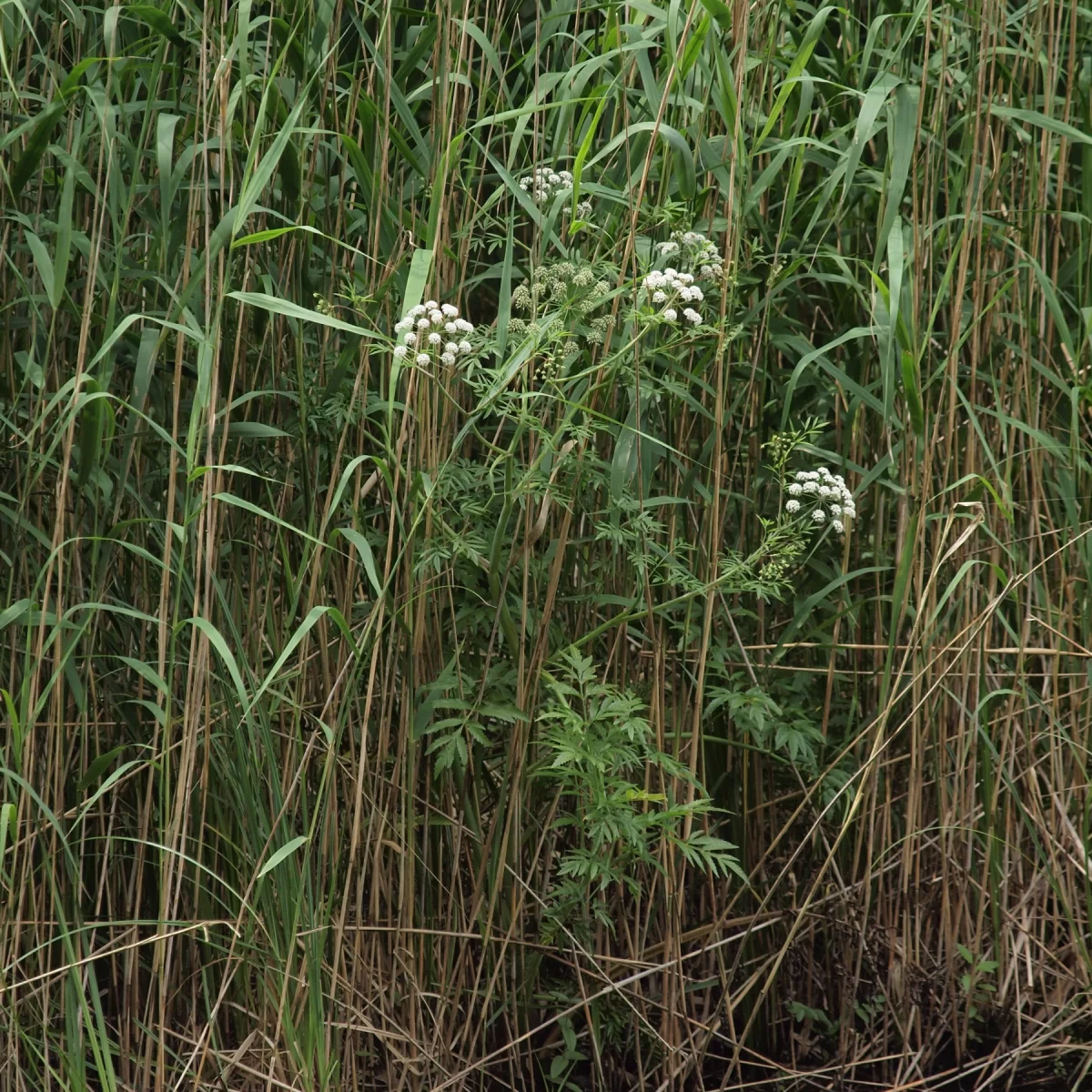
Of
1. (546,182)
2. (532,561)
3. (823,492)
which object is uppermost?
(546,182)

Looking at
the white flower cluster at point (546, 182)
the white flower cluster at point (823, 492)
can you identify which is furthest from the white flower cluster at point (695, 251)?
the white flower cluster at point (823, 492)

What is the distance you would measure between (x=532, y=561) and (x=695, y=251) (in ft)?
1.78

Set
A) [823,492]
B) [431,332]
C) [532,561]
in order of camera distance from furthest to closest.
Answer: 1. [532,561]
2. [823,492]
3. [431,332]

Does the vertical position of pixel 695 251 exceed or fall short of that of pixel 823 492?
it exceeds it

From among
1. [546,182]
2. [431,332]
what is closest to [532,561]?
[431,332]

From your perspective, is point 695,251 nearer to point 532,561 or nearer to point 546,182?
point 546,182

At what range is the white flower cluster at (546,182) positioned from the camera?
2.03 meters

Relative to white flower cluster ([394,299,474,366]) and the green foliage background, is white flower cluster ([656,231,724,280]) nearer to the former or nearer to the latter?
the green foliage background

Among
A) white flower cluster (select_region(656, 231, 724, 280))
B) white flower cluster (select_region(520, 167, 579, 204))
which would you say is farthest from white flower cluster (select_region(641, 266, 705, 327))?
white flower cluster (select_region(520, 167, 579, 204))

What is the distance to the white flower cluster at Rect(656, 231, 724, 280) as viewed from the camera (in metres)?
1.91

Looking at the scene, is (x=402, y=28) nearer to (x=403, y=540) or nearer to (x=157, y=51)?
(x=157, y=51)

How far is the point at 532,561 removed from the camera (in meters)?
2.16

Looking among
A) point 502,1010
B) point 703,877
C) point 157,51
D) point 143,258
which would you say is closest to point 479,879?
point 502,1010

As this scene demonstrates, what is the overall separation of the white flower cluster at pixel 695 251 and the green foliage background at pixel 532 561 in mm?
47
